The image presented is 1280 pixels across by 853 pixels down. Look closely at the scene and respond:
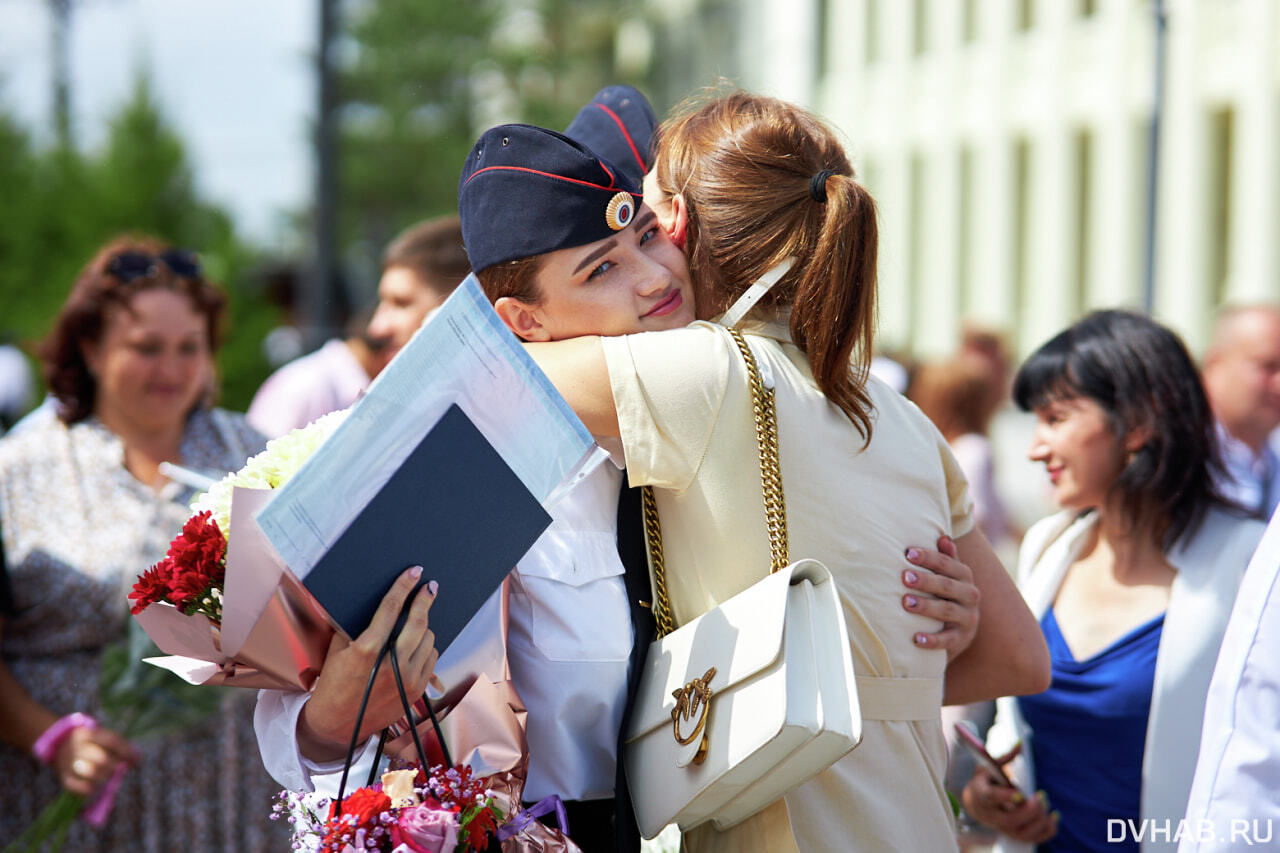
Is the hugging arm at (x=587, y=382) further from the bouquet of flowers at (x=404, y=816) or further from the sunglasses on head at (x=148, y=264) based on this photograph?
the sunglasses on head at (x=148, y=264)

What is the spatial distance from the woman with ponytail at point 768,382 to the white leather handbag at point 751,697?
2.6 inches

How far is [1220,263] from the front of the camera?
16.5 m

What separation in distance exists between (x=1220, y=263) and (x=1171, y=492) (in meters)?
14.6

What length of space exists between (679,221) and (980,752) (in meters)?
1.62

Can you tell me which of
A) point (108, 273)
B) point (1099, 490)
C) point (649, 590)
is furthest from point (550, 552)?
point (108, 273)

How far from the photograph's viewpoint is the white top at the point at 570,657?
2.18m

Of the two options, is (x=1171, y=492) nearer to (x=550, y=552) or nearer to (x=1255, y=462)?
(x=550, y=552)

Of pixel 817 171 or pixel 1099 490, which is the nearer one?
pixel 817 171

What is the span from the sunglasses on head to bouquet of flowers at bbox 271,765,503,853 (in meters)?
2.79

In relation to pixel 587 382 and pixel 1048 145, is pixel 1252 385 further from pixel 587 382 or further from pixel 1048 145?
pixel 1048 145

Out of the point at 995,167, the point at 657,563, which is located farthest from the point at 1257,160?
the point at 657,563

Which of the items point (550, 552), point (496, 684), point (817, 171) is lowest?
point (496, 684)

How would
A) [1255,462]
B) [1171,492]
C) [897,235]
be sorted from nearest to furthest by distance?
[1171,492] < [1255,462] < [897,235]

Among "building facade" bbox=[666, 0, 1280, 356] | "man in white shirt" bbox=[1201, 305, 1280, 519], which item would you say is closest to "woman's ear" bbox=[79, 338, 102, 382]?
"man in white shirt" bbox=[1201, 305, 1280, 519]
